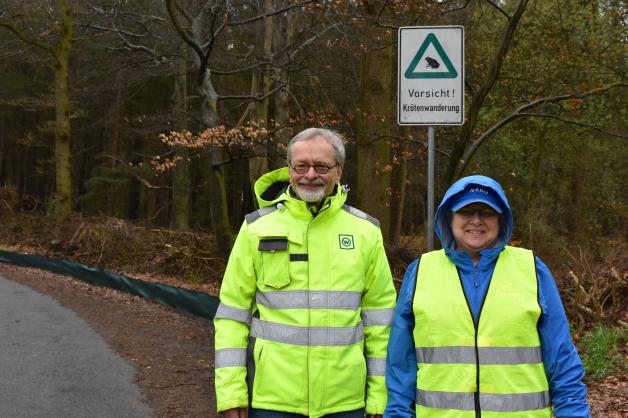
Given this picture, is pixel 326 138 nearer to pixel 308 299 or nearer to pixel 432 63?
pixel 308 299

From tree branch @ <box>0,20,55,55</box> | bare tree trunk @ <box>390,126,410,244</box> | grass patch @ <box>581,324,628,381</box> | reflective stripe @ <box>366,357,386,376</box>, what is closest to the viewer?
reflective stripe @ <box>366,357,386,376</box>

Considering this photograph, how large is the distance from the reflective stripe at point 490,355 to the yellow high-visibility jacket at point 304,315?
55cm

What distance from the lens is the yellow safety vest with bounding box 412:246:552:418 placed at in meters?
2.70

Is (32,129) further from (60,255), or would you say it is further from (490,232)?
(490,232)

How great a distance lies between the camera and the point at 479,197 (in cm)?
288

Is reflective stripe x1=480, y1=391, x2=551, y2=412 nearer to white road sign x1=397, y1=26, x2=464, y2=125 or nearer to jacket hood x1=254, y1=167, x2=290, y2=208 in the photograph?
jacket hood x1=254, y1=167, x2=290, y2=208

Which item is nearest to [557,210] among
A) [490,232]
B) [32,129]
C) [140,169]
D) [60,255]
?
[60,255]

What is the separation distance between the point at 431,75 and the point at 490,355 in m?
3.16

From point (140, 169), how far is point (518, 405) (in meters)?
29.0

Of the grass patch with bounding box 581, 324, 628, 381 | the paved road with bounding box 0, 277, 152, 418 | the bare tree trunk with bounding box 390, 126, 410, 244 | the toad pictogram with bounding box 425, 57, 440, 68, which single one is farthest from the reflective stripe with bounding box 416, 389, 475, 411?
the bare tree trunk with bounding box 390, 126, 410, 244

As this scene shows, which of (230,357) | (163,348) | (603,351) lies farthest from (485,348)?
(163,348)

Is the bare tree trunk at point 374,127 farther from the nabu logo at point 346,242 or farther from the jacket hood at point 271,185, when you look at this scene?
the nabu logo at point 346,242

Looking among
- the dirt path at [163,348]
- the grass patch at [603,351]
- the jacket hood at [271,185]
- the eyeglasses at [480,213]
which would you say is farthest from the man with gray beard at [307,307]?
the grass patch at [603,351]

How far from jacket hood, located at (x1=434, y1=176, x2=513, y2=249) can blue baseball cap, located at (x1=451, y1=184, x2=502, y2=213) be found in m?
0.02
